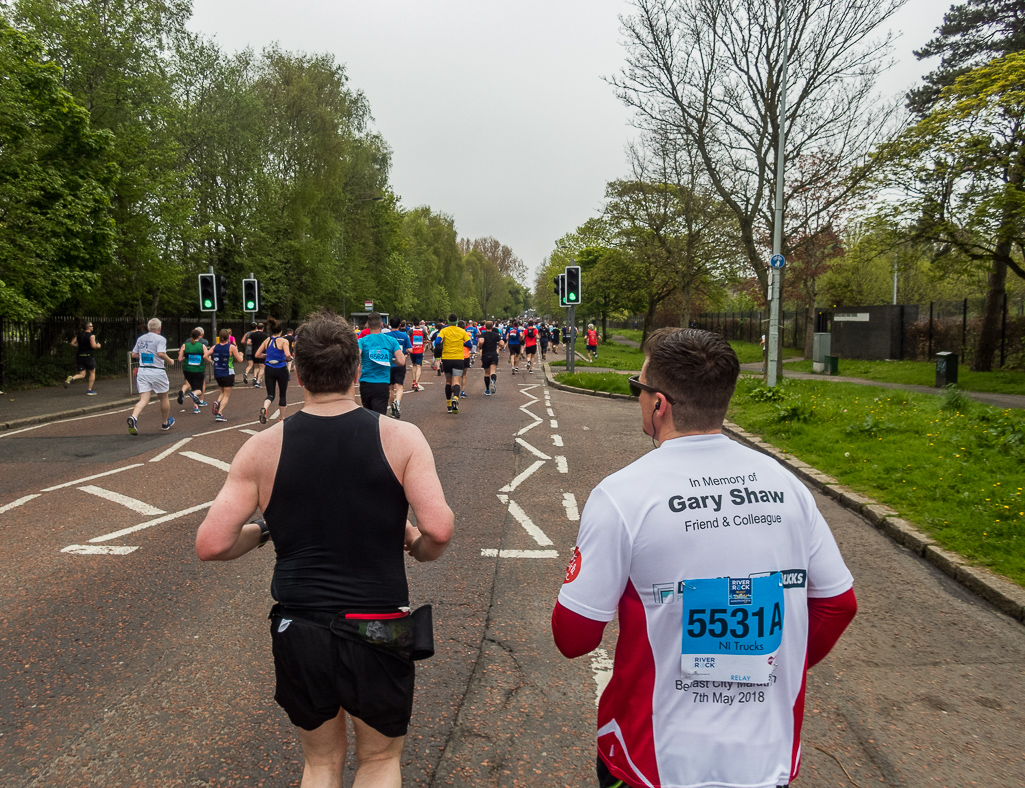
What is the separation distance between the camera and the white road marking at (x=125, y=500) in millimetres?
7148

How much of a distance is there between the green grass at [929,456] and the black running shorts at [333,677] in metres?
4.90

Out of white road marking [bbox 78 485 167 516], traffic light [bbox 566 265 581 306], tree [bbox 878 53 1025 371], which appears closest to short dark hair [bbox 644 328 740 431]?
white road marking [bbox 78 485 167 516]

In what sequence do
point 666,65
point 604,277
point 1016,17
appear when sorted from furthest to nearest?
point 604,277
point 1016,17
point 666,65

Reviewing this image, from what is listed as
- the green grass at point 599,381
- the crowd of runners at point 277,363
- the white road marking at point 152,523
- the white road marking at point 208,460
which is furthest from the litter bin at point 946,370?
the white road marking at point 152,523

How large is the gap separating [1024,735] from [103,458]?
1028 cm

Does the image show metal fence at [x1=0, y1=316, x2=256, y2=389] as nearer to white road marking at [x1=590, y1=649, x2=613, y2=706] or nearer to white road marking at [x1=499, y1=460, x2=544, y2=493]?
white road marking at [x1=499, y1=460, x2=544, y2=493]

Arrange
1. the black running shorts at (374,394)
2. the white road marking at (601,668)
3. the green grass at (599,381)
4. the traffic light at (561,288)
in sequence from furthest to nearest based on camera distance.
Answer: the traffic light at (561,288) → the green grass at (599,381) → the black running shorts at (374,394) → the white road marking at (601,668)

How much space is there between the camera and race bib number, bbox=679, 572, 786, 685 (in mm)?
1618

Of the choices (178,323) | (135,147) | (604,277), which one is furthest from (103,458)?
(604,277)

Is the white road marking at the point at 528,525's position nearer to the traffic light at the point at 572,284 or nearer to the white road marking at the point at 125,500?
the white road marking at the point at 125,500

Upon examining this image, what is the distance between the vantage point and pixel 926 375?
21.4m

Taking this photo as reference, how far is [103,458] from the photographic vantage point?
10.1 metres

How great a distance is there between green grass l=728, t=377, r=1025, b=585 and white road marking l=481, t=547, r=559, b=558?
3176 mm

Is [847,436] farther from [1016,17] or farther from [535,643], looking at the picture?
[1016,17]
